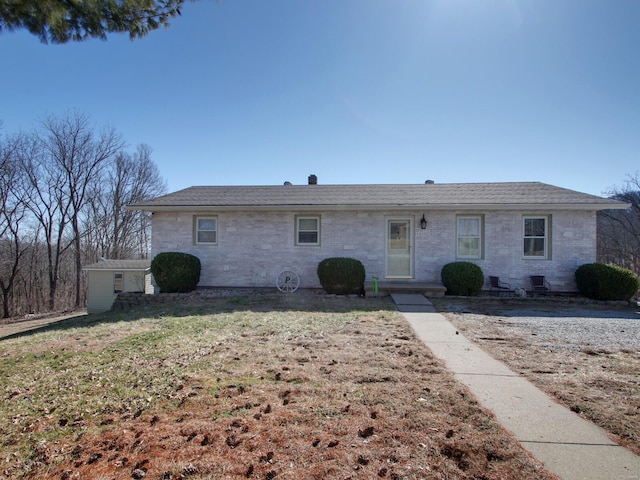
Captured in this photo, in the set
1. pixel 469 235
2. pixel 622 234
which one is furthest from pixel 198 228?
pixel 622 234

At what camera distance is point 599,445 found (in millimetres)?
2512

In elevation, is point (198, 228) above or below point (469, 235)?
above

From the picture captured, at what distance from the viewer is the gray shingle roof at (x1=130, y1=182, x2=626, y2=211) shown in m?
10.8

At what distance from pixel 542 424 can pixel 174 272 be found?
10.1 m

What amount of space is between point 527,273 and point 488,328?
18.3ft

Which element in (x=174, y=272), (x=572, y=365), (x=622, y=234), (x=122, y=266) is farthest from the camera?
(x=622, y=234)

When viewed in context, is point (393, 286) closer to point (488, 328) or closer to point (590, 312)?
point (488, 328)

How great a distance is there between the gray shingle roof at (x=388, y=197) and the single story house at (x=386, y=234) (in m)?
0.05

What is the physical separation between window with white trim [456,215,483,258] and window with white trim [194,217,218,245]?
8250 millimetres

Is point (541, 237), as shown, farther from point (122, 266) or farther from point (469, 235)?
point (122, 266)

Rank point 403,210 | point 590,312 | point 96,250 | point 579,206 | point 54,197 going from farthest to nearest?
point 96,250 → point 54,197 → point 403,210 → point 579,206 → point 590,312

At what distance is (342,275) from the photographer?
10328 mm

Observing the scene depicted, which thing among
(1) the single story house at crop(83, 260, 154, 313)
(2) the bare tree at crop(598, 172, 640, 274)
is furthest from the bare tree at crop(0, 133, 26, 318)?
(2) the bare tree at crop(598, 172, 640, 274)

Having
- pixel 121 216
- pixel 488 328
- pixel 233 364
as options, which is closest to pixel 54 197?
pixel 121 216
